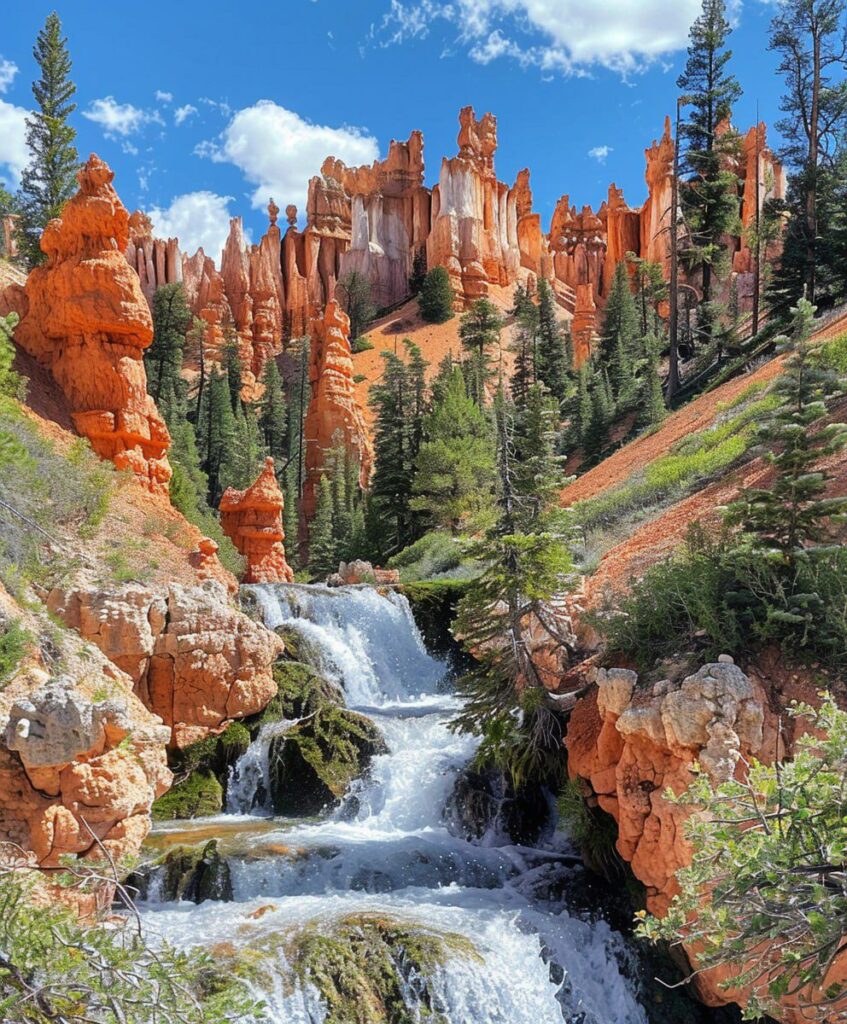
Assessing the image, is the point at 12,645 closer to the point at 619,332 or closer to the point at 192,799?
the point at 192,799

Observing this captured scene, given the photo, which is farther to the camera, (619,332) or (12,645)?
(619,332)

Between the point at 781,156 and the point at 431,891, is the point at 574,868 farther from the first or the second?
the point at 781,156

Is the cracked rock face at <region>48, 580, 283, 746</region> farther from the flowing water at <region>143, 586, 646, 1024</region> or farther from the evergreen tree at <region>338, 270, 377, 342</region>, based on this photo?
the evergreen tree at <region>338, 270, 377, 342</region>

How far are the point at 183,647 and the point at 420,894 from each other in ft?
18.6

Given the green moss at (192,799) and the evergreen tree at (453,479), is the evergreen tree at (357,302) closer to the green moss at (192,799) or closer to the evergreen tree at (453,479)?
the evergreen tree at (453,479)

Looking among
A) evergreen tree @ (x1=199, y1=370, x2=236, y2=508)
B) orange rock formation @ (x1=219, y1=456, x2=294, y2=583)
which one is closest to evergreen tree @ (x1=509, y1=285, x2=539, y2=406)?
evergreen tree @ (x1=199, y1=370, x2=236, y2=508)

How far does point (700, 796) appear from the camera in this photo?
3.75 meters

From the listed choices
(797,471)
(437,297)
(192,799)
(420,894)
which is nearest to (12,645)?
(192,799)

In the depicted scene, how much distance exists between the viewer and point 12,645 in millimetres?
8531

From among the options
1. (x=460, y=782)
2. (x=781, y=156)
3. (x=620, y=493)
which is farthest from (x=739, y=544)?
(x=781, y=156)

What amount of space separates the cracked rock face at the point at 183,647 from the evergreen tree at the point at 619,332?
96.4 ft

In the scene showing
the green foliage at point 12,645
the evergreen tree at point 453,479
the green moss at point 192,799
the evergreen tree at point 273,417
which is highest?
the evergreen tree at point 273,417

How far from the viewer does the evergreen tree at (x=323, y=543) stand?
34719 millimetres

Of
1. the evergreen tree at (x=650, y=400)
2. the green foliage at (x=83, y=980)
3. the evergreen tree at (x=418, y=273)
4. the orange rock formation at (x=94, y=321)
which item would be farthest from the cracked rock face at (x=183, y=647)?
the evergreen tree at (x=418, y=273)
